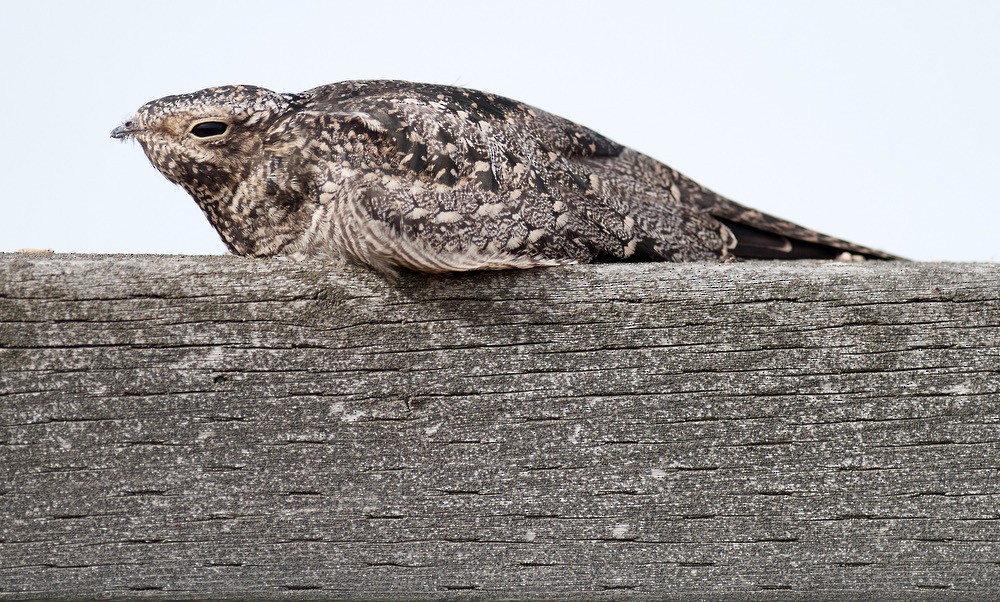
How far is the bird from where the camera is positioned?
158cm

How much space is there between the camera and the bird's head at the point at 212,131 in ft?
5.70

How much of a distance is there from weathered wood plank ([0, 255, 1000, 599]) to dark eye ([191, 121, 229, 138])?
1.62ft

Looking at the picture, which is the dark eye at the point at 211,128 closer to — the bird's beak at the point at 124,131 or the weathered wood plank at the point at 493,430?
the bird's beak at the point at 124,131

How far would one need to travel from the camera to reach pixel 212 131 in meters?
1.75

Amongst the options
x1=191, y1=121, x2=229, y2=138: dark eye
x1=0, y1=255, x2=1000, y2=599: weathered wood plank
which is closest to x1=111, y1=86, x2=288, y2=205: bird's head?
x1=191, y1=121, x2=229, y2=138: dark eye

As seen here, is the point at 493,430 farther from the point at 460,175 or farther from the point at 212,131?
the point at 212,131

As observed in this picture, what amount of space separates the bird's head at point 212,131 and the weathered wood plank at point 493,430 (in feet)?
1.55

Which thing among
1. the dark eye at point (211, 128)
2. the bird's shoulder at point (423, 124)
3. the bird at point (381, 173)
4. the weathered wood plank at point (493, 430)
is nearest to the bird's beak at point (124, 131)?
the bird at point (381, 173)

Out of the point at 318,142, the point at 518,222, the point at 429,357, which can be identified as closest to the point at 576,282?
the point at 429,357

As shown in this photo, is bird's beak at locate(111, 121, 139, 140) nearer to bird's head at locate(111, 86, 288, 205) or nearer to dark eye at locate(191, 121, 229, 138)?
bird's head at locate(111, 86, 288, 205)

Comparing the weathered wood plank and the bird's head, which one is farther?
the bird's head

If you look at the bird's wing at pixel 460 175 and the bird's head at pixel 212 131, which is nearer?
the bird's wing at pixel 460 175

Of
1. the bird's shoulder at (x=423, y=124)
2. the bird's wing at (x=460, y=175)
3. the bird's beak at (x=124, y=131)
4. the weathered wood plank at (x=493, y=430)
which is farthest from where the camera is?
the bird's beak at (x=124, y=131)

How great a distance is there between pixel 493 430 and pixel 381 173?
1.80 feet
